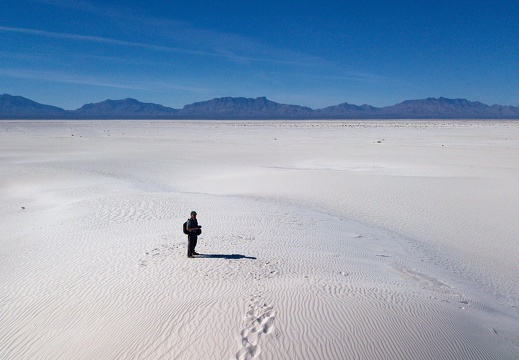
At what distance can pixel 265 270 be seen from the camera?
8312 millimetres

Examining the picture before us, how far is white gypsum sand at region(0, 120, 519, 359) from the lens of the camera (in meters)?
5.77

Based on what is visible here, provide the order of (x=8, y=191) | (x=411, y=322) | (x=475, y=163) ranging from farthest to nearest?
(x=475, y=163) < (x=8, y=191) < (x=411, y=322)

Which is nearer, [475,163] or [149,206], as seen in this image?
[149,206]

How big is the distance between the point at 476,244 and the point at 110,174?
2089cm

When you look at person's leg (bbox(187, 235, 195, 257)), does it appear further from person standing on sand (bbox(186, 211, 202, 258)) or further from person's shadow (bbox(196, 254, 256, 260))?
person's shadow (bbox(196, 254, 256, 260))

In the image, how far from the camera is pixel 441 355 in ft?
18.4

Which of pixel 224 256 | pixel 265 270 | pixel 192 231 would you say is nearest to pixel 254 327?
pixel 265 270

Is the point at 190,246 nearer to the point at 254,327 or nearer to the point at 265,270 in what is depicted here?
A: the point at 265,270

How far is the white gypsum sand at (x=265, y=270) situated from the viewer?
577 centimetres

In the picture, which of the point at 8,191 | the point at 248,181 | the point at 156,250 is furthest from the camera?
the point at 248,181

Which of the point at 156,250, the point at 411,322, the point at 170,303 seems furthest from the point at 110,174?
the point at 411,322

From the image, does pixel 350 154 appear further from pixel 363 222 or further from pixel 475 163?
pixel 363 222

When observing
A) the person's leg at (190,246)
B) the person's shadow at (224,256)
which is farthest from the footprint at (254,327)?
the person's leg at (190,246)

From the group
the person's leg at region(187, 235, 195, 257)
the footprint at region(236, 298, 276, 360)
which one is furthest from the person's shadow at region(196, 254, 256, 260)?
the footprint at region(236, 298, 276, 360)
